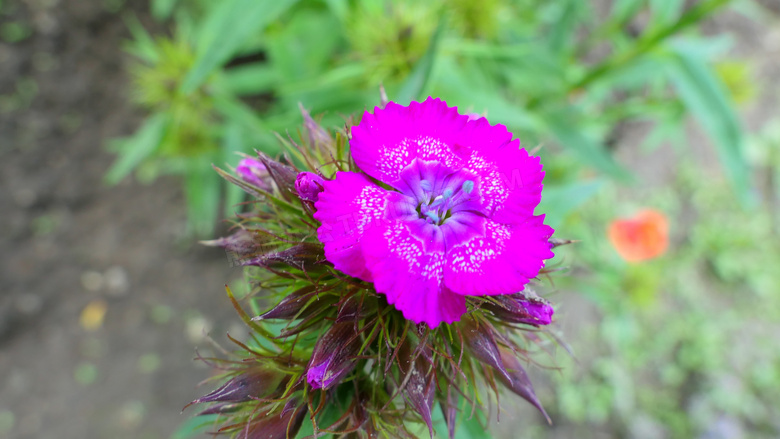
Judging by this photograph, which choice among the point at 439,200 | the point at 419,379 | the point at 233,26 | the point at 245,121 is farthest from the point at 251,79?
the point at 419,379

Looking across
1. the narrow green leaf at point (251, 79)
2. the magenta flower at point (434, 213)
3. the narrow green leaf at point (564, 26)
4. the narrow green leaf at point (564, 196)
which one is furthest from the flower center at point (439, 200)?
the narrow green leaf at point (251, 79)

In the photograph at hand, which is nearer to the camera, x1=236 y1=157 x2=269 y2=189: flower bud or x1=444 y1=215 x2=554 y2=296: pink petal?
x1=444 y1=215 x2=554 y2=296: pink petal

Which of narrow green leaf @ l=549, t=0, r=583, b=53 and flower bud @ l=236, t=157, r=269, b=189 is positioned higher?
narrow green leaf @ l=549, t=0, r=583, b=53

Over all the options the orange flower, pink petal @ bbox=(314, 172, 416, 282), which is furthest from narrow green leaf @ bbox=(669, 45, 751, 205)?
pink petal @ bbox=(314, 172, 416, 282)

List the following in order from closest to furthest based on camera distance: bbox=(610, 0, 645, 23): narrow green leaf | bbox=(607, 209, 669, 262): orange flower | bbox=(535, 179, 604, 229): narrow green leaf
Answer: bbox=(535, 179, 604, 229): narrow green leaf < bbox=(610, 0, 645, 23): narrow green leaf < bbox=(607, 209, 669, 262): orange flower

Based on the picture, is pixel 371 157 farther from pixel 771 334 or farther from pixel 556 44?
pixel 771 334

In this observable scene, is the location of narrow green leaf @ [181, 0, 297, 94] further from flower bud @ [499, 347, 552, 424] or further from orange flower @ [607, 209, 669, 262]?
orange flower @ [607, 209, 669, 262]

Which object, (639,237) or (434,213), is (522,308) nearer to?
(434,213)
